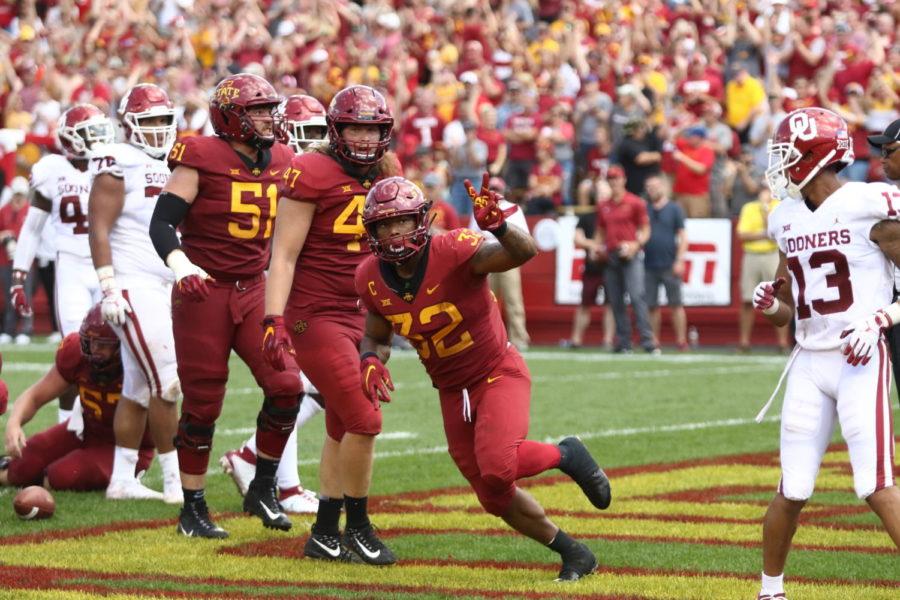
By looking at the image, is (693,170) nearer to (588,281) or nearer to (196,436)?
(588,281)

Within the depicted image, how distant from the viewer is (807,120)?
18.2 ft

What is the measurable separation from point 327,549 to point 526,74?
13.7 metres

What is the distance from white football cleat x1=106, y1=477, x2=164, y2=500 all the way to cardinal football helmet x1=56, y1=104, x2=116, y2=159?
208 centimetres

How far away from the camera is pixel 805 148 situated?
5.50 meters

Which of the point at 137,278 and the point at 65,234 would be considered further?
the point at 65,234

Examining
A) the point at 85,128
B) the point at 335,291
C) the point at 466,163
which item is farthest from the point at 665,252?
the point at 335,291

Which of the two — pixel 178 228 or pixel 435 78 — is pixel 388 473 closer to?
pixel 178 228

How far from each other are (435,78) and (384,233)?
48.7 ft

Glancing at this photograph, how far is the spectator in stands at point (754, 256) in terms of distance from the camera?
53.8ft

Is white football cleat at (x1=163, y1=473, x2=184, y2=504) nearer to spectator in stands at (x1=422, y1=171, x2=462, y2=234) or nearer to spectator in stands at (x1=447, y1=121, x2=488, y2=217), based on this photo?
spectator in stands at (x1=422, y1=171, x2=462, y2=234)

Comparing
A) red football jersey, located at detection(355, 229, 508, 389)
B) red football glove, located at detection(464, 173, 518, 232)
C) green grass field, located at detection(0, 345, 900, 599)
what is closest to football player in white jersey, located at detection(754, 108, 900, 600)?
green grass field, located at detection(0, 345, 900, 599)

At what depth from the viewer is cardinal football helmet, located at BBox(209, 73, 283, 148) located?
22.7ft

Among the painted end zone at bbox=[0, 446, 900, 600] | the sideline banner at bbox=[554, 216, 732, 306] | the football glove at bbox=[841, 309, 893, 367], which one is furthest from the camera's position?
the sideline banner at bbox=[554, 216, 732, 306]

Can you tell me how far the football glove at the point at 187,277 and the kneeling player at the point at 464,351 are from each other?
Result: 798 millimetres
